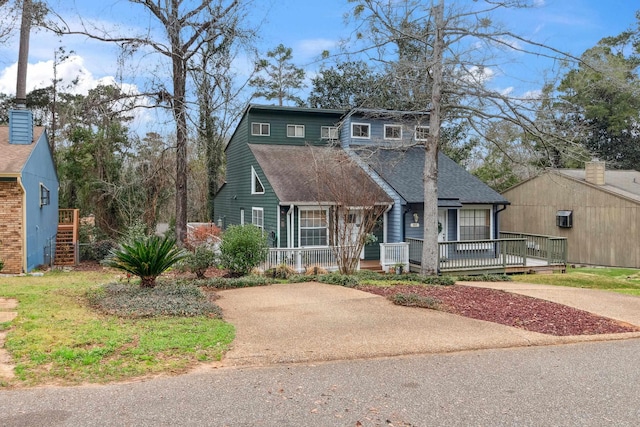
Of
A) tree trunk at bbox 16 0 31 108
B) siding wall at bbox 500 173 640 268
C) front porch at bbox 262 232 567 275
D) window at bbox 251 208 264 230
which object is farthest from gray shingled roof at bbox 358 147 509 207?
tree trunk at bbox 16 0 31 108

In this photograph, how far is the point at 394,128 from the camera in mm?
22141

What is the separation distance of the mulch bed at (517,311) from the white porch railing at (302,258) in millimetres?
4452

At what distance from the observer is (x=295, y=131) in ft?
72.4

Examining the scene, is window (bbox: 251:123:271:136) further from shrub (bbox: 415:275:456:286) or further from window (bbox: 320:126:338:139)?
shrub (bbox: 415:275:456:286)

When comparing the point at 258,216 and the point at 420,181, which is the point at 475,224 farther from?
the point at 258,216

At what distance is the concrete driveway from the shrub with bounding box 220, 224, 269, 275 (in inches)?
119

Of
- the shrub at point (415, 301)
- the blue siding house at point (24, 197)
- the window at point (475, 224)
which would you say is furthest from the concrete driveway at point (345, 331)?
the window at point (475, 224)

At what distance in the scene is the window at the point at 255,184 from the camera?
764 inches

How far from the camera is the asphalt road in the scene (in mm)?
4539

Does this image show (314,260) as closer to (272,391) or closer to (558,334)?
(558,334)

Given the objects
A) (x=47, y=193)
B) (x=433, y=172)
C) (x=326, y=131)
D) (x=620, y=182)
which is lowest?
(x=47, y=193)

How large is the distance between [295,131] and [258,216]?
4599 mm

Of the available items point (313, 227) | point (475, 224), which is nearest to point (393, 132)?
point (475, 224)

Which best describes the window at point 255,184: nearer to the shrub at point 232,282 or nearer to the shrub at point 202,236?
the shrub at point 202,236
